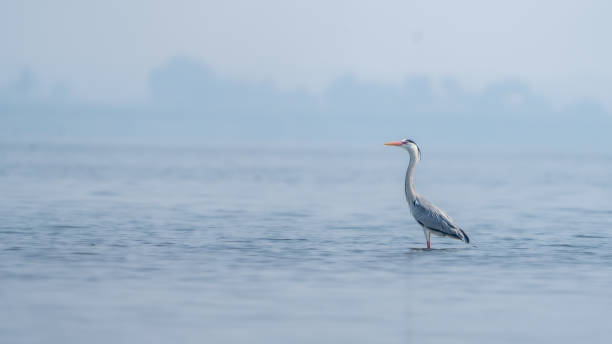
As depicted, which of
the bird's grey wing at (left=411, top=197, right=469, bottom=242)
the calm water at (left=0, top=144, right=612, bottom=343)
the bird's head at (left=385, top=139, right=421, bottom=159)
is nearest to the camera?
the calm water at (left=0, top=144, right=612, bottom=343)

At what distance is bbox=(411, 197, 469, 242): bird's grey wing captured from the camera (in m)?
20.8

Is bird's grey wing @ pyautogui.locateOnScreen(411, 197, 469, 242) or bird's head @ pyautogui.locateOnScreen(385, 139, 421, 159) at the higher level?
Result: bird's head @ pyautogui.locateOnScreen(385, 139, 421, 159)

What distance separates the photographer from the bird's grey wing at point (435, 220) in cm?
2075

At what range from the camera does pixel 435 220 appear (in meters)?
21.0

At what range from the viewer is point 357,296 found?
14430mm

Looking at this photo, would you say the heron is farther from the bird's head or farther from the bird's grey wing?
the bird's head

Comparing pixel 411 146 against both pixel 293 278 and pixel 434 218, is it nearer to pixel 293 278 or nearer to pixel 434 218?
pixel 434 218

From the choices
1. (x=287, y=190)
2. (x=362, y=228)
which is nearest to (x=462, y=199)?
(x=287, y=190)

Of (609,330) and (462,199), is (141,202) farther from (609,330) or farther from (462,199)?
(609,330)

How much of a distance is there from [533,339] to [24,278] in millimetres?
8153

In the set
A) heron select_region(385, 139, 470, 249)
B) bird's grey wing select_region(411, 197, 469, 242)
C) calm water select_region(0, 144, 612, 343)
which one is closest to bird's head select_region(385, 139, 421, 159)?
heron select_region(385, 139, 470, 249)

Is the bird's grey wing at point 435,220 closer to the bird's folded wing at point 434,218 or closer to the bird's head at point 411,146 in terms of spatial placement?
the bird's folded wing at point 434,218

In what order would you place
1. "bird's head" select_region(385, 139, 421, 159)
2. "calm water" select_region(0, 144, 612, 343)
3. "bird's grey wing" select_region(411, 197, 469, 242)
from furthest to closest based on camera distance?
1. "bird's head" select_region(385, 139, 421, 159)
2. "bird's grey wing" select_region(411, 197, 469, 242)
3. "calm water" select_region(0, 144, 612, 343)

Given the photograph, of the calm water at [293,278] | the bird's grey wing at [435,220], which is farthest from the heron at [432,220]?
the calm water at [293,278]
